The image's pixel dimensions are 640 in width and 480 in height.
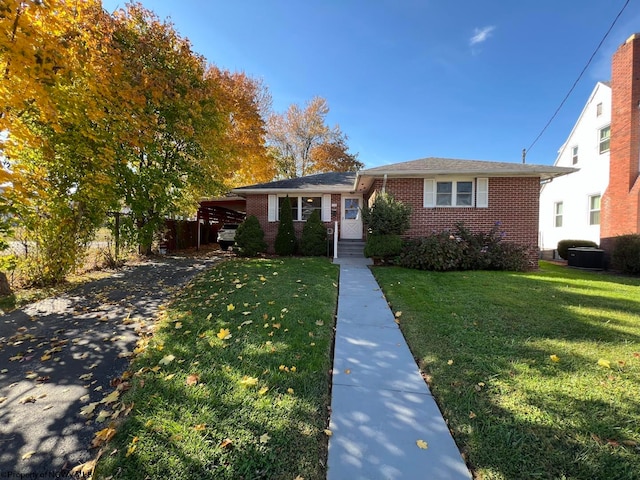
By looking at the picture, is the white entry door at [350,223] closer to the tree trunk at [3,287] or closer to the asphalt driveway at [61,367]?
the asphalt driveway at [61,367]

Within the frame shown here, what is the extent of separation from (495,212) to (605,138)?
7626mm

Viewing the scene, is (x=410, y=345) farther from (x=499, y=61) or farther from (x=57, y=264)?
(x=499, y=61)

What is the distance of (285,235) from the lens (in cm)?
1188

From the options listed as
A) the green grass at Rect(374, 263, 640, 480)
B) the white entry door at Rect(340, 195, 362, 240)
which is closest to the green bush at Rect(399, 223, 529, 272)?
the green grass at Rect(374, 263, 640, 480)

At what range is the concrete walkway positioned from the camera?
188 cm

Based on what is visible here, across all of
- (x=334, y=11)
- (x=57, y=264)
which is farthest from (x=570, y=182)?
(x=57, y=264)

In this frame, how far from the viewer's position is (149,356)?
329cm

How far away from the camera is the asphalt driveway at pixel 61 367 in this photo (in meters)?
2.04

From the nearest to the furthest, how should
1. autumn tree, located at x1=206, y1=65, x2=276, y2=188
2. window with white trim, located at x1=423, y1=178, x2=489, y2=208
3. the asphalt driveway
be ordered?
1. the asphalt driveway
2. window with white trim, located at x1=423, y1=178, x2=489, y2=208
3. autumn tree, located at x1=206, y1=65, x2=276, y2=188

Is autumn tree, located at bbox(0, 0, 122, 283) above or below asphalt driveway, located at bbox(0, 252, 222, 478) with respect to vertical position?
above

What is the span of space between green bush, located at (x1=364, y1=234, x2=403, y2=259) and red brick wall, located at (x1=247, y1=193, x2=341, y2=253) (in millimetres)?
4047

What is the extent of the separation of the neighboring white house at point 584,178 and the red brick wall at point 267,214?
33.0 ft

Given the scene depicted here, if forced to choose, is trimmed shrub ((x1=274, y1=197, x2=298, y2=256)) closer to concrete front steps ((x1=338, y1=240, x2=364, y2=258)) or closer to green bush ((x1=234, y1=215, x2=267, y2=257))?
green bush ((x1=234, y1=215, x2=267, y2=257))

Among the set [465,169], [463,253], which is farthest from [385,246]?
[465,169]
